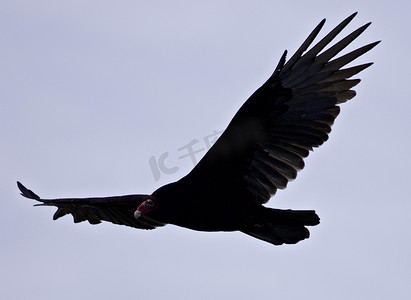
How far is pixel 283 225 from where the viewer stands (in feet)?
32.1

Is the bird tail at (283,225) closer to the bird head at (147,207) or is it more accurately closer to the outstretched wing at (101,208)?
the bird head at (147,207)

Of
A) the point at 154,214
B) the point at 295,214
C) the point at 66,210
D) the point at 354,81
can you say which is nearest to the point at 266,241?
the point at 295,214

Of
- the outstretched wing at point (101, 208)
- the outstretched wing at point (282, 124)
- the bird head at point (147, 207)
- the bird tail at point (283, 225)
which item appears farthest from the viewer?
the outstretched wing at point (101, 208)

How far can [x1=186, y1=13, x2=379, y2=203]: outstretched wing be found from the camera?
927 cm

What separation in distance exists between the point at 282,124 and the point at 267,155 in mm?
372

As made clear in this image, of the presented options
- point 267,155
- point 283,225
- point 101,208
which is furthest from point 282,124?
point 101,208

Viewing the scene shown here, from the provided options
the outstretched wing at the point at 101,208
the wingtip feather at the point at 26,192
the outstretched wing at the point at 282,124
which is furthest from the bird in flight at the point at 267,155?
the wingtip feather at the point at 26,192

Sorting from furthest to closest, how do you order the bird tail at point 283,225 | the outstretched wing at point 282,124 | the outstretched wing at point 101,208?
the outstretched wing at point 101,208, the bird tail at point 283,225, the outstretched wing at point 282,124

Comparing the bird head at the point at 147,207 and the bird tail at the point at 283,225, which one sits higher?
the bird head at the point at 147,207

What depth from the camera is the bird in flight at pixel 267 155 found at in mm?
9320

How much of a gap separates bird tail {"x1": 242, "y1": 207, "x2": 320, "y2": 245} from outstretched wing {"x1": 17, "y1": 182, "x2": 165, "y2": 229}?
1542 mm

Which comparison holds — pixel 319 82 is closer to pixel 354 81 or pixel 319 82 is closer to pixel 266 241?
pixel 354 81

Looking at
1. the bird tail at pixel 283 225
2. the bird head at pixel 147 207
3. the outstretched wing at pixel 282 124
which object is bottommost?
the bird tail at pixel 283 225

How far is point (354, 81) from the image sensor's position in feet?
31.2
